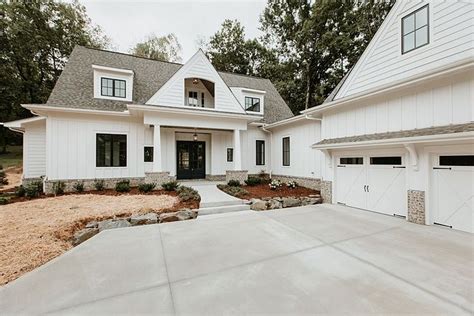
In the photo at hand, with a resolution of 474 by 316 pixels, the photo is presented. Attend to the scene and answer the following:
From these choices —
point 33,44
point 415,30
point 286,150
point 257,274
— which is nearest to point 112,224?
point 257,274

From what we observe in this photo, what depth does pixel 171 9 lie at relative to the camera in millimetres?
8906

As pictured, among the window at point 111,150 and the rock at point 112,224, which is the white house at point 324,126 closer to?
the window at point 111,150

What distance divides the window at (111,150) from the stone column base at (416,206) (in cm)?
1102

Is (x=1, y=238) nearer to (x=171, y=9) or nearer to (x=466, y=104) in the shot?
(x=171, y=9)

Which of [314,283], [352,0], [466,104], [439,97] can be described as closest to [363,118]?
[439,97]

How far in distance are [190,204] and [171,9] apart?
328 inches

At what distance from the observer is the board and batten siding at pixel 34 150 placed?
9.95 metres

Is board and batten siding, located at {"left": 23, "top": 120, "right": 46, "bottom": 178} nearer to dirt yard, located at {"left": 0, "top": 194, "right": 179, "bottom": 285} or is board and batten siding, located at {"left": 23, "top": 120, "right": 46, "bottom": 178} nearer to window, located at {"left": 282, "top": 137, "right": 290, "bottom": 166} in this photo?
dirt yard, located at {"left": 0, "top": 194, "right": 179, "bottom": 285}

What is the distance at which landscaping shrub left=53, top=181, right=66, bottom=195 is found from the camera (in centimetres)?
830

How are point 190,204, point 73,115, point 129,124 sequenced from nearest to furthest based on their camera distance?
point 190,204, point 73,115, point 129,124

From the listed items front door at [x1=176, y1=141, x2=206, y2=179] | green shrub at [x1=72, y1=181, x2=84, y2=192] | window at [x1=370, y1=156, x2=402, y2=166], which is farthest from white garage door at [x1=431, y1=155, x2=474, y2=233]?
green shrub at [x1=72, y1=181, x2=84, y2=192]

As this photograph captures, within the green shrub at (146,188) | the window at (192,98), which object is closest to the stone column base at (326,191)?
the green shrub at (146,188)

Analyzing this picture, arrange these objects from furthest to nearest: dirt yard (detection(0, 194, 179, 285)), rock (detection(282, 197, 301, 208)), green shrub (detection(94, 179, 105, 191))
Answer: green shrub (detection(94, 179, 105, 191))
rock (detection(282, 197, 301, 208))
dirt yard (detection(0, 194, 179, 285))

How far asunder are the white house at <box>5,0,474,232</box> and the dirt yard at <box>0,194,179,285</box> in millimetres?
2183
